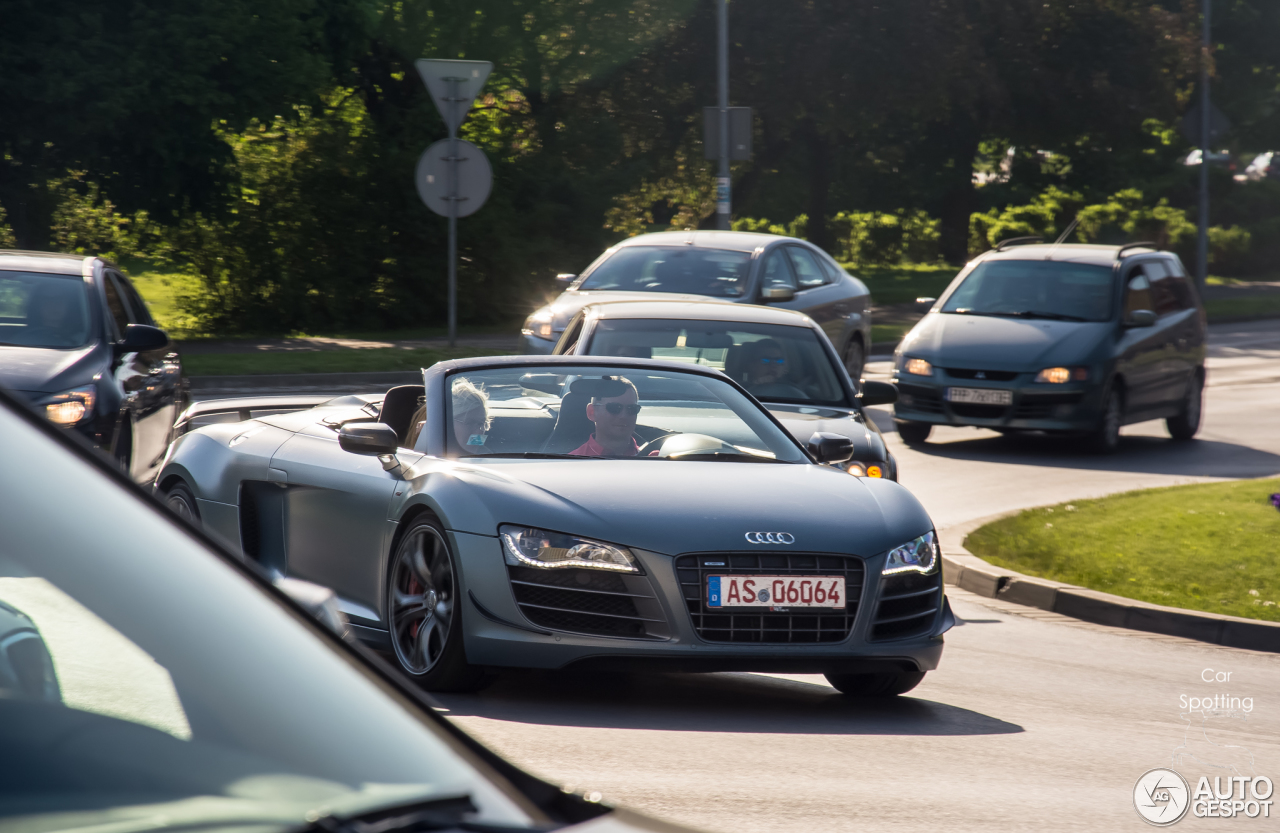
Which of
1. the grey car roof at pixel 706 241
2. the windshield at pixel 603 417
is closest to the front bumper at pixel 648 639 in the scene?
the windshield at pixel 603 417

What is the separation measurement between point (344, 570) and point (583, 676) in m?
1.10

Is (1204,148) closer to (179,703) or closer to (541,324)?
(541,324)

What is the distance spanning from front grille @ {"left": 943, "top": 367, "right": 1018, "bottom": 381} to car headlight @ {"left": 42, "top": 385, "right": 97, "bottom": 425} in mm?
8787

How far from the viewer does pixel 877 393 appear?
34.1ft


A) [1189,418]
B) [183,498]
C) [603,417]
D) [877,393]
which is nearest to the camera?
[603,417]

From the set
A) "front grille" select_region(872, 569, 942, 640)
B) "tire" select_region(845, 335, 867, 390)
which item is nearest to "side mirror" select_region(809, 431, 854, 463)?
"front grille" select_region(872, 569, 942, 640)

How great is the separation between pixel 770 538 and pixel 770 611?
27 cm

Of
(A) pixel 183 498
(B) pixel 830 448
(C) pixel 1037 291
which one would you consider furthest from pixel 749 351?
(C) pixel 1037 291

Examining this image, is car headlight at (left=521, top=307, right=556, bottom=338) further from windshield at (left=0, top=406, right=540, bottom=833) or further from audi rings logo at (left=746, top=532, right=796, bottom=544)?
windshield at (left=0, top=406, right=540, bottom=833)

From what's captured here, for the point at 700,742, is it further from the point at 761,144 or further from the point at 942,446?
the point at 761,144

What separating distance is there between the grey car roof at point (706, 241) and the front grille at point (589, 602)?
10850 mm

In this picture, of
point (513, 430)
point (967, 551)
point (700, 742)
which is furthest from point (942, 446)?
point (700, 742)

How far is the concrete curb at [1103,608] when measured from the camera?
29.0 ft

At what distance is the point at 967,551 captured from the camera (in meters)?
10.9
